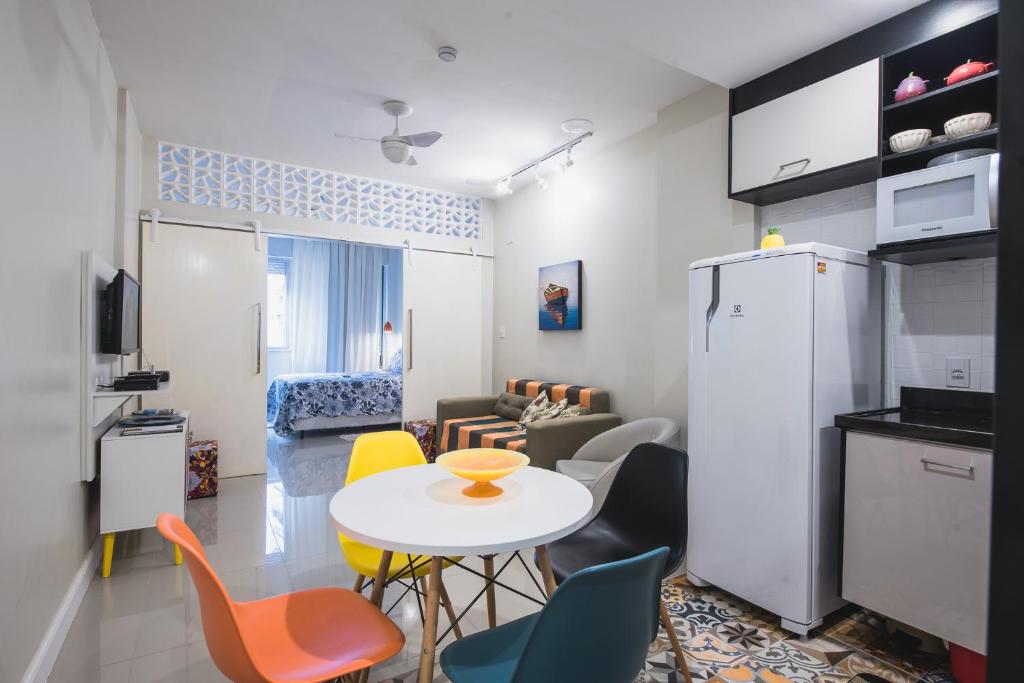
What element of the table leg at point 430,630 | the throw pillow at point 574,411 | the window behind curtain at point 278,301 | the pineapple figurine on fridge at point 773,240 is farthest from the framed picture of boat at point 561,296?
the window behind curtain at point 278,301

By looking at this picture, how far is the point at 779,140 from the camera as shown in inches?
107

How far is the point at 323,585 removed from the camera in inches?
105

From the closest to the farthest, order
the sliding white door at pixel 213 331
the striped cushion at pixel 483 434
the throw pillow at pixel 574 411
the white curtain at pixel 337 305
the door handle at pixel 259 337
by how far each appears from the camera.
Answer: the striped cushion at pixel 483 434, the throw pillow at pixel 574 411, the sliding white door at pixel 213 331, the door handle at pixel 259 337, the white curtain at pixel 337 305

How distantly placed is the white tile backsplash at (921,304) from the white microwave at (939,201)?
1.09 ft

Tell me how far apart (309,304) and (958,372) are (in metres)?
7.88

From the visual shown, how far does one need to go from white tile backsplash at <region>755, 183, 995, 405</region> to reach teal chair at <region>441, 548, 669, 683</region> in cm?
190

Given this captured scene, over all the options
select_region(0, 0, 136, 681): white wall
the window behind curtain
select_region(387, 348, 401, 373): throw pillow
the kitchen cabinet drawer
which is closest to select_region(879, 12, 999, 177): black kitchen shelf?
the kitchen cabinet drawer

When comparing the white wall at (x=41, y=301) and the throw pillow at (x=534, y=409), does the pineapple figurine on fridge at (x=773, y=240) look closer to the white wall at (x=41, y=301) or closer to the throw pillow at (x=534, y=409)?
the throw pillow at (x=534, y=409)

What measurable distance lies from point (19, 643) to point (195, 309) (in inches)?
132

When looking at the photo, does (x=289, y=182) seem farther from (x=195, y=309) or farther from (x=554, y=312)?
(x=554, y=312)

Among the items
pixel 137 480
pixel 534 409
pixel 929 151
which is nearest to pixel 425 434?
pixel 534 409

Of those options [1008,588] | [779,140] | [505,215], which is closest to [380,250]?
[505,215]

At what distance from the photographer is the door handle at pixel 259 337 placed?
4.80 meters

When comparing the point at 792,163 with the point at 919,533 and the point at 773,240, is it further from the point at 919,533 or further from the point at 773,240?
the point at 919,533
